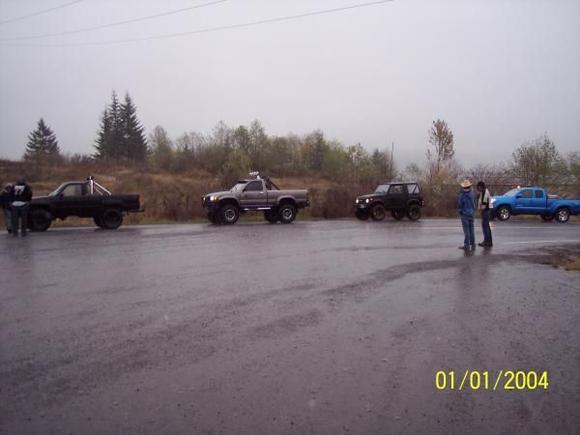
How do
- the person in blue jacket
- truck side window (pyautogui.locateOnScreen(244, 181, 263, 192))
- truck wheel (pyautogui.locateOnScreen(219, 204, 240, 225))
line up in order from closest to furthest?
the person in blue jacket
truck wheel (pyautogui.locateOnScreen(219, 204, 240, 225))
truck side window (pyautogui.locateOnScreen(244, 181, 263, 192))

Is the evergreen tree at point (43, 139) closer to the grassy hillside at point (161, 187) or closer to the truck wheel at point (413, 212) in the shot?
the grassy hillside at point (161, 187)

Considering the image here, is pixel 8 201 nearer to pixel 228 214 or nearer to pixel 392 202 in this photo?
pixel 228 214

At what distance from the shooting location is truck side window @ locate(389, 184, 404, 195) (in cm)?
2397

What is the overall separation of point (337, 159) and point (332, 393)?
7373 centimetres

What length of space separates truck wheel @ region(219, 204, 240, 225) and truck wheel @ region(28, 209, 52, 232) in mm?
6685

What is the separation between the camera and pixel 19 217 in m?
16.4

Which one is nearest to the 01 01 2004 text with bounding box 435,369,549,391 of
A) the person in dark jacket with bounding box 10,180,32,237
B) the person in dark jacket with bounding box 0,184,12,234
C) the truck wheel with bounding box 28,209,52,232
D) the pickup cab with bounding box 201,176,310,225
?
the person in dark jacket with bounding box 10,180,32,237

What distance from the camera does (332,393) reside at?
4.00 meters

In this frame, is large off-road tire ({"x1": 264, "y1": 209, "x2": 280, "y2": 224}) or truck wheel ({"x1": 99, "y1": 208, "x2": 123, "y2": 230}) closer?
truck wheel ({"x1": 99, "y1": 208, "x2": 123, "y2": 230})

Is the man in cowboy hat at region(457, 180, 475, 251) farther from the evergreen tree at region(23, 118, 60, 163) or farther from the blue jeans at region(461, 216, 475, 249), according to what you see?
the evergreen tree at region(23, 118, 60, 163)

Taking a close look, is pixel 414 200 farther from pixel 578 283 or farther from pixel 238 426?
pixel 238 426

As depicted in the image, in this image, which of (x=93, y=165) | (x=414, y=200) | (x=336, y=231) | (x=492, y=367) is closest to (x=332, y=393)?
(x=492, y=367)

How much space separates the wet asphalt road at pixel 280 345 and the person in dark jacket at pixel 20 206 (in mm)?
6906

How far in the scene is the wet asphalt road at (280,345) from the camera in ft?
12.0
